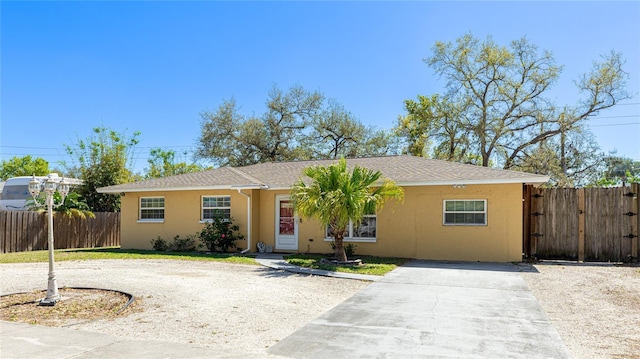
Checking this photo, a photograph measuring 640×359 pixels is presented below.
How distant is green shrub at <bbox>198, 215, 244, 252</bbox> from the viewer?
16341mm

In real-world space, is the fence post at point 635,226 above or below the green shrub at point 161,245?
above

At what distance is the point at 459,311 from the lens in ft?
23.5

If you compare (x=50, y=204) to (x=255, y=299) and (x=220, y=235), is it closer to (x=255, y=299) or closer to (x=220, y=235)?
(x=255, y=299)

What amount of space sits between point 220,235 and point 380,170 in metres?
6.54

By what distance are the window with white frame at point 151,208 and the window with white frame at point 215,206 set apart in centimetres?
222

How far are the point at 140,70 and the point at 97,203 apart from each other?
28.2ft

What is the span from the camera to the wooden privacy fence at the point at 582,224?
13.4 meters

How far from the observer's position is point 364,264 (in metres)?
12.8

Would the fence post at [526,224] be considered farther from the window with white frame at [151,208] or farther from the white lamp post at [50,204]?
the window with white frame at [151,208]

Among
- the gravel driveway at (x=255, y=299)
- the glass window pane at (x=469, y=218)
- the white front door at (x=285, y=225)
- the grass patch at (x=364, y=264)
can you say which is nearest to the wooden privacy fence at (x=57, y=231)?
the gravel driveway at (x=255, y=299)

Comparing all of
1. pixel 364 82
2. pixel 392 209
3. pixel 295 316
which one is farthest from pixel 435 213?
pixel 364 82

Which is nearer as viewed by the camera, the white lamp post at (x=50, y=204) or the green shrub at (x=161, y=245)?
the white lamp post at (x=50, y=204)

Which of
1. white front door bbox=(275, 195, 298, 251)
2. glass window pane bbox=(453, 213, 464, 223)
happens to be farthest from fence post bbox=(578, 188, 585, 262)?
white front door bbox=(275, 195, 298, 251)

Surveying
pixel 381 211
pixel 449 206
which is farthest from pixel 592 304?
pixel 381 211
